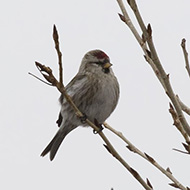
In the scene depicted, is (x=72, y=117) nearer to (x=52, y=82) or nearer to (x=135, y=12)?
(x=52, y=82)

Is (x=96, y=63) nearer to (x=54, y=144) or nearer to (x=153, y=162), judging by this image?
(x=54, y=144)

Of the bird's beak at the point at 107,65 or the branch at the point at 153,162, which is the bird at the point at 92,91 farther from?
the branch at the point at 153,162

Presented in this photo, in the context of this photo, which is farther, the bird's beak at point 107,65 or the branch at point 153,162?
the bird's beak at point 107,65

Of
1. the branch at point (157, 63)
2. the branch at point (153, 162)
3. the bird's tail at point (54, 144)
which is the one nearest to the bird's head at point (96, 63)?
the bird's tail at point (54, 144)

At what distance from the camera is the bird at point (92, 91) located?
5.16 metres

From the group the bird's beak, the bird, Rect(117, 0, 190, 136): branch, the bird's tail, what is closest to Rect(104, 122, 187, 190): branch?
Rect(117, 0, 190, 136): branch

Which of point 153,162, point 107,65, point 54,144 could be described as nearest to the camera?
point 153,162

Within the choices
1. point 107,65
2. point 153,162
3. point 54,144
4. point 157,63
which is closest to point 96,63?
point 107,65

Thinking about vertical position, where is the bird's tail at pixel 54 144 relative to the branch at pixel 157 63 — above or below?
above

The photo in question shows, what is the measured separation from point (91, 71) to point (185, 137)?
10.4 feet

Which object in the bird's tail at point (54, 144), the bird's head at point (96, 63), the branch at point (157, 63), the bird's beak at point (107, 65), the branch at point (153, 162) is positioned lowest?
the branch at point (153, 162)

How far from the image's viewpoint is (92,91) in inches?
205

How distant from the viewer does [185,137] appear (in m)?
2.37

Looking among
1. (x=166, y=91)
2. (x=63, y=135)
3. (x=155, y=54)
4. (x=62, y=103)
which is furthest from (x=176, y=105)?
(x=63, y=135)
